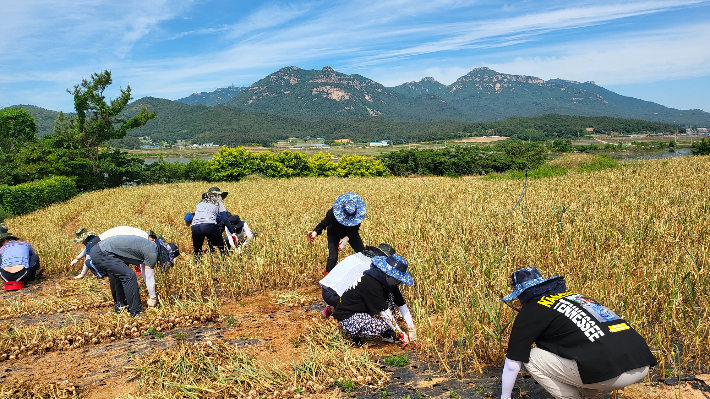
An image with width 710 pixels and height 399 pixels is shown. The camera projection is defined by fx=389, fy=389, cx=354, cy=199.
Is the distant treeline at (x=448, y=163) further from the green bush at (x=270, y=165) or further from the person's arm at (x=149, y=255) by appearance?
the person's arm at (x=149, y=255)

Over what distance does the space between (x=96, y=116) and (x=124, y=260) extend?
35632 millimetres

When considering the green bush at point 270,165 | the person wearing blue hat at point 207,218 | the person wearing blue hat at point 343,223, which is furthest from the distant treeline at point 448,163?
the person wearing blue hat at point 343,223

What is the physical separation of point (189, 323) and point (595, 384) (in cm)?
455

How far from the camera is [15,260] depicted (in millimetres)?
7484

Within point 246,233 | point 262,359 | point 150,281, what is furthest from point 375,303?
point 246,233

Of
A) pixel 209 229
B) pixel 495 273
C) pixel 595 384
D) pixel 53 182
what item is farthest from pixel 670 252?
pixel 53 182

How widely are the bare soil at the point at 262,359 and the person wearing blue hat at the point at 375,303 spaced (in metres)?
0.24

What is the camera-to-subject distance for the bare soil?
326cm

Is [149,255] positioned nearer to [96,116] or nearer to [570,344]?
[570,344]

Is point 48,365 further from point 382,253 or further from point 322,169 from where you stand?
point 322,169

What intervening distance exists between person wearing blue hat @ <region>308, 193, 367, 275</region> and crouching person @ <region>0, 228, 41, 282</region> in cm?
602

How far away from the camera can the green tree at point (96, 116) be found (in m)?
33.1

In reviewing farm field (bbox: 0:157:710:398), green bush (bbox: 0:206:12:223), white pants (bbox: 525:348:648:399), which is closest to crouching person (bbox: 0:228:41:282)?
farm field (bbox: 0:157:710:398)

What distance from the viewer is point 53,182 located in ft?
82.9
